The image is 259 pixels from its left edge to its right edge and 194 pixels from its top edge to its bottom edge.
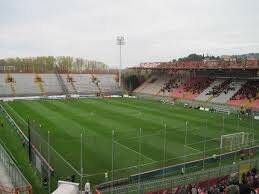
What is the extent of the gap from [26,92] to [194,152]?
4554cm

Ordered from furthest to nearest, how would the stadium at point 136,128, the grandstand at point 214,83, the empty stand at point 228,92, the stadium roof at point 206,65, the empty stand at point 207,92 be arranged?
the empty stand at point 207,92, the empty stand at point 228,92, the grandstand at point 214,83, the stadium roof at point 206,65, the stadium at point 136,128

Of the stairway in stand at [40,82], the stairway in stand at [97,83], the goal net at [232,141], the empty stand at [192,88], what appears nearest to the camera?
the goal net at [232,141]

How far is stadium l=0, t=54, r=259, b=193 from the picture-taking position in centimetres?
2084

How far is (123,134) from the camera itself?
102ft

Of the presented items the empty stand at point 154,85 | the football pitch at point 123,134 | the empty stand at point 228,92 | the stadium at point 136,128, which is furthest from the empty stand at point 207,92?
the empty stand at point 154,85

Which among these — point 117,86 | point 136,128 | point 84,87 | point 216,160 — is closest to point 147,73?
point 117,86

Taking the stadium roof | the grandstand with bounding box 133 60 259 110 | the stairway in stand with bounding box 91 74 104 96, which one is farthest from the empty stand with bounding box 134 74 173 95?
the stairway in stand with bounding box 91 74 104 96

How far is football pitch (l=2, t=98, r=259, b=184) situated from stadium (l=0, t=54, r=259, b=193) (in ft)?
0.23

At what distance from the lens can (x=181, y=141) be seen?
29562mm

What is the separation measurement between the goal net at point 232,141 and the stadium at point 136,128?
76 millimetres

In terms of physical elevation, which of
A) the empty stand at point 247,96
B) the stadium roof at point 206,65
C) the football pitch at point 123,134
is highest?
the stadium roof at point 206,65

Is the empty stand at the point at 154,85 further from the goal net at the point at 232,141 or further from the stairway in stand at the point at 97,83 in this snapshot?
the goal net at the point at 232,141

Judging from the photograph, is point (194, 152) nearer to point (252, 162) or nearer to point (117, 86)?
point (252, 162)

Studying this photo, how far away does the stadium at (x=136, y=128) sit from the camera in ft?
68.4
